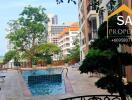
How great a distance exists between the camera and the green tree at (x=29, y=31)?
6594 cm

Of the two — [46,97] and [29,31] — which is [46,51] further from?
[46,97]

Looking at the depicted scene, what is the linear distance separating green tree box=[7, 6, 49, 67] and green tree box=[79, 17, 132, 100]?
59.0 metres

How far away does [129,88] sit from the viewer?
276 inches

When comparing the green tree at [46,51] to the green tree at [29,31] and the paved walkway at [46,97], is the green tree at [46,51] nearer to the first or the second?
the green tree at [29,31]

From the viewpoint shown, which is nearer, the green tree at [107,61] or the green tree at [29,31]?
the green tree at [107,61]

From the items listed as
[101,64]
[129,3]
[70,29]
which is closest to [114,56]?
[101,64]

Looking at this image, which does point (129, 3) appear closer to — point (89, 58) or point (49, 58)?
point (89, 58)

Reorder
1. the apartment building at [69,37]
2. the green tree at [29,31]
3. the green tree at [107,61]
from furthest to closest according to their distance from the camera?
the apartment building at [69,37]
the green tree at [29,31]
the green tree at [107,61]

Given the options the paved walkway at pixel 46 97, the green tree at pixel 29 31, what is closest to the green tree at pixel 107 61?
the paved walkway at pixel 46 97

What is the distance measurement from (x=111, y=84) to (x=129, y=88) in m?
0.40

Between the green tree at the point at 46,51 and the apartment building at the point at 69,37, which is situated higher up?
the apartment building at the point at 69,37

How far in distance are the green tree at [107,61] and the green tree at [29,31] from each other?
193 ft

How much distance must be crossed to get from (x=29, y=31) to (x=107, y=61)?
60752mm

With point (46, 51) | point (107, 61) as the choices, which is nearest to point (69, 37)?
point (46, 51)
